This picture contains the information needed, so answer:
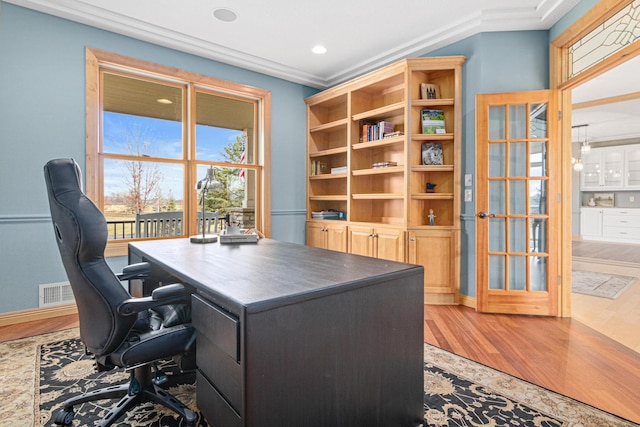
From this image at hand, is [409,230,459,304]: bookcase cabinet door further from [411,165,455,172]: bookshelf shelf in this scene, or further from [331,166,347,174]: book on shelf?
[331,166,347,174]: book on shelf

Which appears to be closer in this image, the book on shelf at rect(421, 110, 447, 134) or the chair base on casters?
the chair base on casters

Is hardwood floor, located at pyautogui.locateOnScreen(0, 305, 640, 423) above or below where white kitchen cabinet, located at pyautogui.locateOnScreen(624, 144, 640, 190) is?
below

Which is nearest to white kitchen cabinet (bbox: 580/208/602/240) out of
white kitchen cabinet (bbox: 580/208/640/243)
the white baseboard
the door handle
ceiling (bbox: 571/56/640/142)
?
white kitchen cabinet (bbox: 580/208/640/243)

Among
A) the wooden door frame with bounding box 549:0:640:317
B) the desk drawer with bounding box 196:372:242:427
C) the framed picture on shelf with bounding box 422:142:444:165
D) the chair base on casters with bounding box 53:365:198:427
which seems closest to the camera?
the desk drawer with bounding box 196:372:242:427

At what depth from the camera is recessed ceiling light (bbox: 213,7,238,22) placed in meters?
3.11

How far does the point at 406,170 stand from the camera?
11.8ft

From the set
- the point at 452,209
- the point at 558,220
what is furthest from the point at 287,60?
the point at 558,220

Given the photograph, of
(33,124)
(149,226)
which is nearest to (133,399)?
(149,226)

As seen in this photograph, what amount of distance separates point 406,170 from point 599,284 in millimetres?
2928

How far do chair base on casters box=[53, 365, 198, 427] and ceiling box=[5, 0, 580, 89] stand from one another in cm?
296

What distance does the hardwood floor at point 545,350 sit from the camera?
188 centimetres

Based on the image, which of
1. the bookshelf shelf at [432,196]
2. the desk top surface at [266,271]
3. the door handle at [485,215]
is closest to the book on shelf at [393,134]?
the bookshelf shelf at [432,196]

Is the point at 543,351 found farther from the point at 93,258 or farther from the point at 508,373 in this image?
the point at 93,258

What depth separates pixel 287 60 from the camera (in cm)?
423
